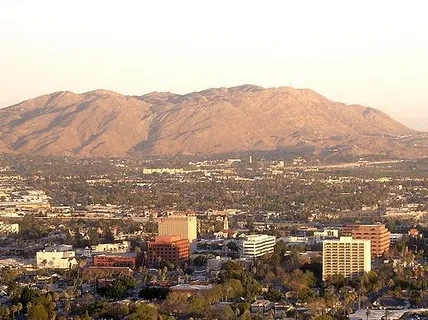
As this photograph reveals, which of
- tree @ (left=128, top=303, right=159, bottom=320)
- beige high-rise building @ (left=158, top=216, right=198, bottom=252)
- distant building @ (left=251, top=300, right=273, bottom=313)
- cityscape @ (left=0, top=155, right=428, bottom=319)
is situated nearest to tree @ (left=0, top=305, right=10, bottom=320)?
cityscape @ (left=0, top=155, right=428, bottom=319)

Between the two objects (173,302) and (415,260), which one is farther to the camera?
(415,260)

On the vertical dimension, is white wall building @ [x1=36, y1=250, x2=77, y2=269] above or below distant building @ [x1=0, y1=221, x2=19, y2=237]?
below

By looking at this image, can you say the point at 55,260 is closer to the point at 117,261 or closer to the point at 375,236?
the point at 117,261

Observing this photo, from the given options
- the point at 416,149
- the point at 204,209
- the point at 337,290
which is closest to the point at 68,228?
the point at 204,209

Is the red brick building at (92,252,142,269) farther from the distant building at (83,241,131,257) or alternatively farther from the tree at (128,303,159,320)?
the tree at (128,303,159,320)

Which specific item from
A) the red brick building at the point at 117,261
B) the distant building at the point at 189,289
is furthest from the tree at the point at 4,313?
the red brick building at the point at 117,261

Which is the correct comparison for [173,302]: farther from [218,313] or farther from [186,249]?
[186,249]
